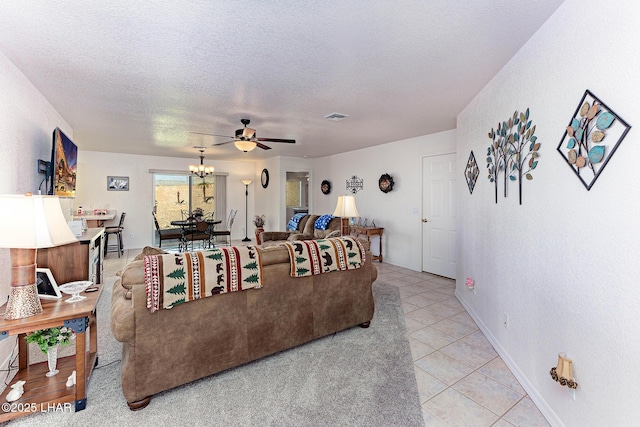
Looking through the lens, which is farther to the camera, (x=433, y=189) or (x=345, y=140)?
(x=345, y=140)

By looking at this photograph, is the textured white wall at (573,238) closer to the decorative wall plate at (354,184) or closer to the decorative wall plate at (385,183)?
the decorative wall plate at (385,183)

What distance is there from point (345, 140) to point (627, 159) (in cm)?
473

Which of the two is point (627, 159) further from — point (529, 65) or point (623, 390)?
point (529, 65)

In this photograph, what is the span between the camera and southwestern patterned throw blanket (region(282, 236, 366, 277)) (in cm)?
258

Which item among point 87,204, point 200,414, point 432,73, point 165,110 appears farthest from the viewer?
point 87,204

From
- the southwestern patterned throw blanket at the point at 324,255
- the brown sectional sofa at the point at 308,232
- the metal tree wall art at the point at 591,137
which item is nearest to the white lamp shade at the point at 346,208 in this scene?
the brown sectional sofa at the point at 308,232

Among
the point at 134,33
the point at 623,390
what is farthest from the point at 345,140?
the point at 623,390

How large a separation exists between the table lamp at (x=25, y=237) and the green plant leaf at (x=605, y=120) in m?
2.99

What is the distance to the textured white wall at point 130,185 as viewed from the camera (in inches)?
278

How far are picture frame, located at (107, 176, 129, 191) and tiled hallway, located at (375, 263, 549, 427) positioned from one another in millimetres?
7239

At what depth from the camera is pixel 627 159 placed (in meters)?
1.28

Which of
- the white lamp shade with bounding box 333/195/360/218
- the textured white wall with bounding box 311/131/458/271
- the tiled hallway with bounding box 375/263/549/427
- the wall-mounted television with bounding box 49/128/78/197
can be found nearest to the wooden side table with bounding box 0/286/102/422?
the wall-mounted television with bounding box 49/128/78/197

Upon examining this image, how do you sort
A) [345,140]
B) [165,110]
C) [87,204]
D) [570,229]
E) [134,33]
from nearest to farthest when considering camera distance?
[570,229] → [134,33] → [165,110] → [345,140] → [87,204]

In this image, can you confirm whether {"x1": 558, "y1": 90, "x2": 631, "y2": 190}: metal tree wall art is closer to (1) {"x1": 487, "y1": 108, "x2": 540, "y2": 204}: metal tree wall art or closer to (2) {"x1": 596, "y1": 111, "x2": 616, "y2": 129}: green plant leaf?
(2) {"x1": 596, "y1": 111, "x2": 616, "y2": 129}: green plant leaf
